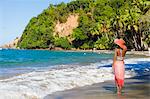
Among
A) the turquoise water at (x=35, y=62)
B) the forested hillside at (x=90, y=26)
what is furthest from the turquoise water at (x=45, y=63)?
the forested hillside at (x=90, y=26)

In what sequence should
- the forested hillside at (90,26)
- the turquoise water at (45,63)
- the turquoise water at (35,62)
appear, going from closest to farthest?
1. the turquoise water at (45,63)
2. the turquoise water at (35,62)
3. the forested hillside at (90,26)

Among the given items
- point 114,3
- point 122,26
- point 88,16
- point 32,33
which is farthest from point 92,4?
point 122,26

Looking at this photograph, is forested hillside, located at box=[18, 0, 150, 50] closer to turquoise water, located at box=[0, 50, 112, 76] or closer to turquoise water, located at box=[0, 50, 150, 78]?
turquoise water, located at box=[0, 50, 112, 76]

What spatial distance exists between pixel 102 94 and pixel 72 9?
12567 cm

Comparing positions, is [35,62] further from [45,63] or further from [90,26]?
[90,26]

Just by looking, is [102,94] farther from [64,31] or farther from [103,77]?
[64,31]

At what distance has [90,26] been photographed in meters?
117

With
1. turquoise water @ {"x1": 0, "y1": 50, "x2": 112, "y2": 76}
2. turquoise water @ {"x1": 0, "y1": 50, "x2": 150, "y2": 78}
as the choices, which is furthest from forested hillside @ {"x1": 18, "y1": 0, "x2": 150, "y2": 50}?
turquoise water @ {"x1": 0, "y1": 50, "x2": 150, "y2": 78}

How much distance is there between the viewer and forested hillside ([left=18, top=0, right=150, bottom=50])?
81.9m

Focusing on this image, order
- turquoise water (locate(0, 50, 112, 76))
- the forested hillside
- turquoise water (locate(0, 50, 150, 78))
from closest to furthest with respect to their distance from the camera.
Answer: turquoise water (locate(0, 50, 150, 78)) → turquoise water (locate(0, 50, 112, 76)) → the forested hillside

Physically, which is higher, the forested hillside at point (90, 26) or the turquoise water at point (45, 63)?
the forested hillside at point (90, 26)

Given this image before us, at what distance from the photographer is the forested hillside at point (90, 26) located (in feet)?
269

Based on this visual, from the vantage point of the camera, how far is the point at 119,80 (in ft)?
40.3

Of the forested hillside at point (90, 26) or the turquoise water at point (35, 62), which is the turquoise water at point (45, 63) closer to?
the turquoise water at point (35, 62)
